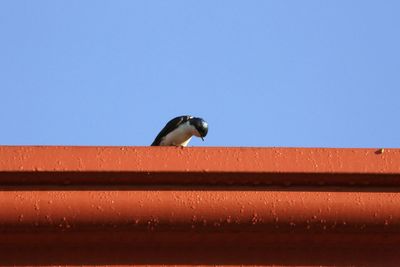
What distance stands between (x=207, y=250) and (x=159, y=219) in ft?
0.44

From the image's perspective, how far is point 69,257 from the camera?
2.06 metres

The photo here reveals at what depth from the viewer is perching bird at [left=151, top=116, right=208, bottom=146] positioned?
249 inches

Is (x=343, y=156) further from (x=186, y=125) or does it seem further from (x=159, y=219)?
(x=186, y=125)

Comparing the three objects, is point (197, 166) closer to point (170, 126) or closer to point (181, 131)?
point (181, 131)

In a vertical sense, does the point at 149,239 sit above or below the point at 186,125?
below

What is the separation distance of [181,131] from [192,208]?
4263 mm

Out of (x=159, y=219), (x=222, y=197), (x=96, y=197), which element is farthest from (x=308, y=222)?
(x=96, y=197)

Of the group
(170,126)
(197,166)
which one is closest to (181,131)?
Answer: (170,126)

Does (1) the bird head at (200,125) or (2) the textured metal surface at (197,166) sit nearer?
(2) the textured metal surface at (197,166)

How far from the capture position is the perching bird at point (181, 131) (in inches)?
249

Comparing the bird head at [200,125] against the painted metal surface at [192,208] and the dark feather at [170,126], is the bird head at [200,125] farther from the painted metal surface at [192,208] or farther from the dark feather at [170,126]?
the painted metal surface at [192,208]

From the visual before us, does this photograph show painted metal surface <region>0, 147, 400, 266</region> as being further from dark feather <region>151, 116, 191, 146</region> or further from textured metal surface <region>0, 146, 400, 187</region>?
dark feather <region>151, 116, 191, 146</region>

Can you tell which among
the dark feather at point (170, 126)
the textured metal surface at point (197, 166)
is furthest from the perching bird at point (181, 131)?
the textured metal surface at point (197, 166)

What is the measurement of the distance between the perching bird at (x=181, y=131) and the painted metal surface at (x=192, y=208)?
418 cm
